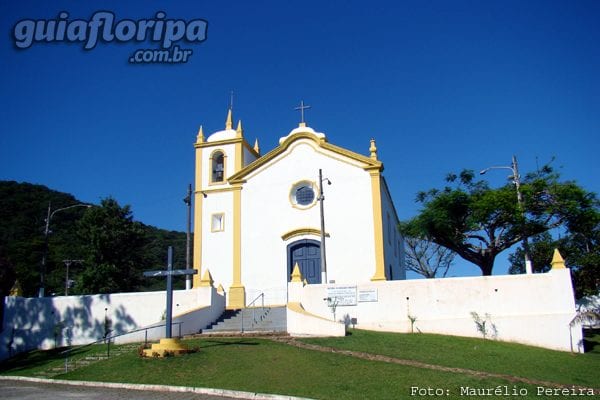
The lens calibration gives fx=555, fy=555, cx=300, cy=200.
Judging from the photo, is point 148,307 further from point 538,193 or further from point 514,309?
point 538,193

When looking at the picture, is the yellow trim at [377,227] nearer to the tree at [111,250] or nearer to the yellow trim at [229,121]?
the yellow trim at [229,121]

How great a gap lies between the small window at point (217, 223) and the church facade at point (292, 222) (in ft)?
0.15

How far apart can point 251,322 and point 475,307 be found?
804cm

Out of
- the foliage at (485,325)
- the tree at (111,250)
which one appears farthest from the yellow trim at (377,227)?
the tree at (111,250)

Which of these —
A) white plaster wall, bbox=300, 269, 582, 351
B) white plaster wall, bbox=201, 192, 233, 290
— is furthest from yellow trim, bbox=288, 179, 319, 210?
white plaster wall, bbox=300, 269, 582, 351

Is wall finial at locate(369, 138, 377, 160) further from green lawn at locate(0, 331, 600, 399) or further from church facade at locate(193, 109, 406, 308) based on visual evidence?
green lawn at locate(0, 331, 600, 399)

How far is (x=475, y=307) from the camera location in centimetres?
1902

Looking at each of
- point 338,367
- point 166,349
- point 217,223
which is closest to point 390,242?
point 217,223

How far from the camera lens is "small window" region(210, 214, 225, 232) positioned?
25500 mm

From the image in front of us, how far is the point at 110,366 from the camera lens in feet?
46.3

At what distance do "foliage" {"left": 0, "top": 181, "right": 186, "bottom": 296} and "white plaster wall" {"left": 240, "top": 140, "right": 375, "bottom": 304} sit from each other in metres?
15.1

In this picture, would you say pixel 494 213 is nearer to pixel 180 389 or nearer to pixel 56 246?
pixel 180 389

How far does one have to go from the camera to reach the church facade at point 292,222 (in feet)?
76.5

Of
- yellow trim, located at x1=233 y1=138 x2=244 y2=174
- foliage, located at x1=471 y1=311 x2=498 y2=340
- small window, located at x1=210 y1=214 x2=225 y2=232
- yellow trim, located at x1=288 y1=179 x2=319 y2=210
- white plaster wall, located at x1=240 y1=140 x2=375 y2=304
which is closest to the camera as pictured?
foliage, located at x1=471 y1=311 x2=498 y2=340
